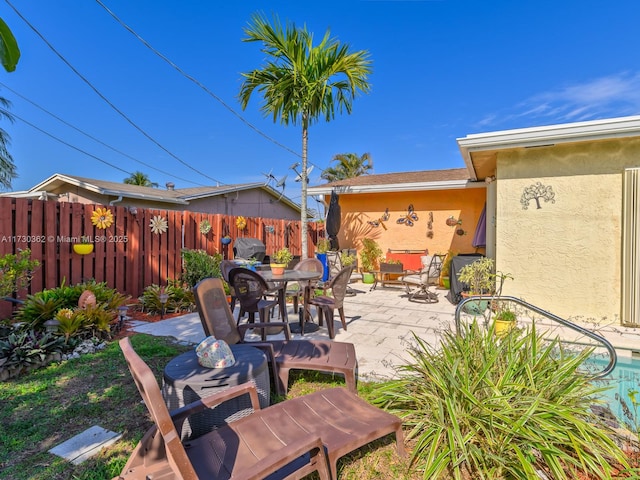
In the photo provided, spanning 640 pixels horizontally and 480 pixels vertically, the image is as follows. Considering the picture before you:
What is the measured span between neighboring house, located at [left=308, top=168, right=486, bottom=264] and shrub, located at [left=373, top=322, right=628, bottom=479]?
324 inches

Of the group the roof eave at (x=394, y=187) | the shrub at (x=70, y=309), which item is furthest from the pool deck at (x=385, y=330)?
the roof eave at (x=394, y=187)

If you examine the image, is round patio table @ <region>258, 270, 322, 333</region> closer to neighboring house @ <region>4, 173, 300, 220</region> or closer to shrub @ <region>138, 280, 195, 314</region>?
shrub @ <region>138, 280, 195, 314</region>

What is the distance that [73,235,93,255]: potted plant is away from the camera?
6.18 meters

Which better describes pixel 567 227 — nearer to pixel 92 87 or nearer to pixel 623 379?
pixel 623 379

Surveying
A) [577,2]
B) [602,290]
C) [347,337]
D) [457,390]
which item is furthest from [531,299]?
[577,2]

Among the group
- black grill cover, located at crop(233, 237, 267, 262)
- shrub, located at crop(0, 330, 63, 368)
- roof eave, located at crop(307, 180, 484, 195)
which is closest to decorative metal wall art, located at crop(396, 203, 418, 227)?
roof eave, located at crop(307, 180, 484, 195)

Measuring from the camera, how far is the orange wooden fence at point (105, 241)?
563cm

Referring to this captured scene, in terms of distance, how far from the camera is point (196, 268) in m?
7.49

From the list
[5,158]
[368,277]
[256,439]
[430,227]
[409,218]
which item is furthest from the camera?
[5,158]

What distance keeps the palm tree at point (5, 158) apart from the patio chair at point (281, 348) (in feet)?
67.9

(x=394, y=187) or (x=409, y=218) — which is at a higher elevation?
(x=394, y=187)

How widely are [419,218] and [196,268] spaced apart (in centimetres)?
787

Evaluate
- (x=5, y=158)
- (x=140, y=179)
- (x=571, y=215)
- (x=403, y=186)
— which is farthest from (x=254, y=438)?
(x=140, y=179)

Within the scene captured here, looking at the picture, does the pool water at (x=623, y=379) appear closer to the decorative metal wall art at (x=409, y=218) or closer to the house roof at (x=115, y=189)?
the decorative metal wall art at (x=409, y=218)
